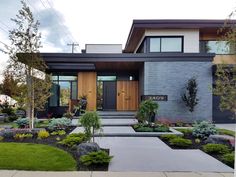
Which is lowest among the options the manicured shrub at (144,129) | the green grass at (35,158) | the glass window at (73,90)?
the green grass at (35,158)

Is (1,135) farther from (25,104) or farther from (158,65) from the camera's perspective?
(158,65)

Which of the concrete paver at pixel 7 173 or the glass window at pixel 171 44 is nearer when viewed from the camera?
the concrete paver at pixel 7 173

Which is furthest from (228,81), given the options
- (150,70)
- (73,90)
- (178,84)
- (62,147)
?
(73,90)

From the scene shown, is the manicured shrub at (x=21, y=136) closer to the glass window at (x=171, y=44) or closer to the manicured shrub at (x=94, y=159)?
the manicured shrub at (x=94, y=159)

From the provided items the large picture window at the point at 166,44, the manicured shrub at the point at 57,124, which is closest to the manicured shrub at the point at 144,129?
the manicured shrub at the point at 57,124

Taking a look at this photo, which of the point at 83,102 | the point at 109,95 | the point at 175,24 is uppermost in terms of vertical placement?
the point at 175,24

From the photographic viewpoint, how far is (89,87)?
A: 20750 millimetres

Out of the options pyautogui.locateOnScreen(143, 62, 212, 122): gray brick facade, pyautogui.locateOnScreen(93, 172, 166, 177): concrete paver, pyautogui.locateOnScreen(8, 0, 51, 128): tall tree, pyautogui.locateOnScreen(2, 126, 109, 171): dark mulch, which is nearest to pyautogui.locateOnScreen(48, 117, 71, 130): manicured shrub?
pyautogui.locateOnScreen(8, 0, 51, 128): tall tree

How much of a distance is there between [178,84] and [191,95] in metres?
1.11

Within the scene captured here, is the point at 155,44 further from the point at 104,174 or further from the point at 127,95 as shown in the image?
the point at 104,174

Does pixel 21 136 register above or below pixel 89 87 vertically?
below

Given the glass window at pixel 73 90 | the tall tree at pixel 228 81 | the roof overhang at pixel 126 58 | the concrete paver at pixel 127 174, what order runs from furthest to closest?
1. the glass window at pixel 73 90
2. the roof overhang at pixel 126 58
3. the concrete paver at pixel 127 174
4. the tall tree at pixel 228 81

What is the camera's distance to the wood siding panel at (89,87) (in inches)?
814

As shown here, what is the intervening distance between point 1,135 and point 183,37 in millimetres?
13633
